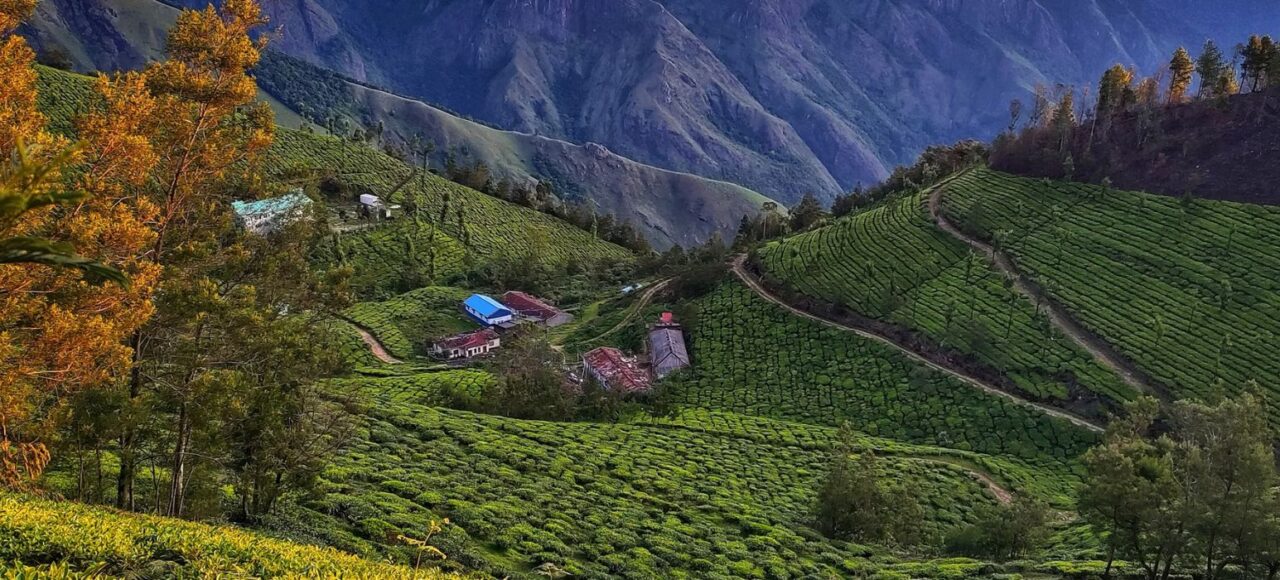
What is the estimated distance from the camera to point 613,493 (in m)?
29.8

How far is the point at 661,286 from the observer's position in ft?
270

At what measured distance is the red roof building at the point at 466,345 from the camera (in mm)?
70250

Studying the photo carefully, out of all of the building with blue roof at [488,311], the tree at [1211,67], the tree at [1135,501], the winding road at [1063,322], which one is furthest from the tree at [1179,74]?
the building with blue roof at [488,311]


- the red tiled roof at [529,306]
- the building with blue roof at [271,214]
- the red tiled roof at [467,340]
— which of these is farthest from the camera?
the red tiled roof at [529,306]

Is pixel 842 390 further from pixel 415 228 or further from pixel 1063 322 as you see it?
pixel 415 228

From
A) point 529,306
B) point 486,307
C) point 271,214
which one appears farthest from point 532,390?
point 529,306

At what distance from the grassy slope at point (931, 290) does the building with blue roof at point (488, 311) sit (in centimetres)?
2945

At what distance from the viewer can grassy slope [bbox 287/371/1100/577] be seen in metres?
21.3

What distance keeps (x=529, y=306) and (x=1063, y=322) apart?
54.8 m

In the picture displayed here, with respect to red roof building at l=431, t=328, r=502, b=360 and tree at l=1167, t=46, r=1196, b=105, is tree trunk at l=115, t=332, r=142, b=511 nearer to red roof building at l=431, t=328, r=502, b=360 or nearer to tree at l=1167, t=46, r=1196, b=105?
red roof building at l=431, t=328, r=502, b=360

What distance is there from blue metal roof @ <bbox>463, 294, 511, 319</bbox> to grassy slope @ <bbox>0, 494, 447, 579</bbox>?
70.5 metres

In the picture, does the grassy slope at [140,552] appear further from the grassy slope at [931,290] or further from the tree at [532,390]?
the grassy slope at [931,290]

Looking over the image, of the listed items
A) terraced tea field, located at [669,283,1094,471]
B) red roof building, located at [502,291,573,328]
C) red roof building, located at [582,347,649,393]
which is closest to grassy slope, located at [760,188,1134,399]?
terraced tea field, located at [669,283,1094,471]

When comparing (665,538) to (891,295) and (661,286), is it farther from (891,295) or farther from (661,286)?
(661,286)
